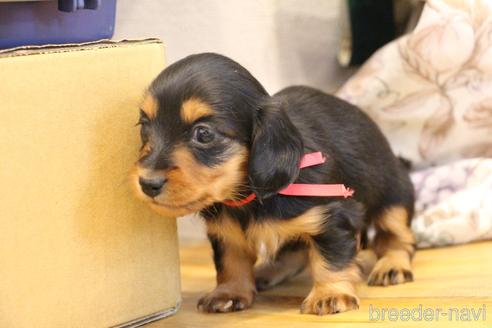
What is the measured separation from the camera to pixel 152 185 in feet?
5.93

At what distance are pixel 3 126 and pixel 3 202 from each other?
17 cm

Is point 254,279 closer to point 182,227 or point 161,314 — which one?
point 161,314

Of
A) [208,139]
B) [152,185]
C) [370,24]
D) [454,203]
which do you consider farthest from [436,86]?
[152,185]

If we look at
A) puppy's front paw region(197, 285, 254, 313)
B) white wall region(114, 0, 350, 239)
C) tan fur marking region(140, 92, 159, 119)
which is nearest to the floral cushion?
white wall region(114, 0, 350, 239)

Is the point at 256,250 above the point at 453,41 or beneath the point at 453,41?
beneath

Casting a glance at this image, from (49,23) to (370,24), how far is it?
6.04 ft

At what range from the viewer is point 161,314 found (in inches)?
84.2

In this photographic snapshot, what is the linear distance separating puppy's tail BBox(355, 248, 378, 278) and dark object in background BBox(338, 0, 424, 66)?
3.03ft

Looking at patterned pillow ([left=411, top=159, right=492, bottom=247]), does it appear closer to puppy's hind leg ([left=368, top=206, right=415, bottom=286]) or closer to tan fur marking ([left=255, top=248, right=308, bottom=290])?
puppy's hind leg ([left=368, top=206, right=415, bottom=286])

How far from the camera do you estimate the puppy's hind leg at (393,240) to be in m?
2.45

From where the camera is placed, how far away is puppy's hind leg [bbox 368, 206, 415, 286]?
245 cm

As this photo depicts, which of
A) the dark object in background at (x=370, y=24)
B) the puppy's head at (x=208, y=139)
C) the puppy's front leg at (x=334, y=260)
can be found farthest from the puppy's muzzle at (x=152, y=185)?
the dark object in background at (x=370, y=24)

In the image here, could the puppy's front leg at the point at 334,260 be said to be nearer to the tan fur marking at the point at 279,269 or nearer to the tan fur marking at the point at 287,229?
the tan fur marking at the point at 287,229

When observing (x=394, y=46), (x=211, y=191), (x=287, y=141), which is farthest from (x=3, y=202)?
(x=394, y=46)
